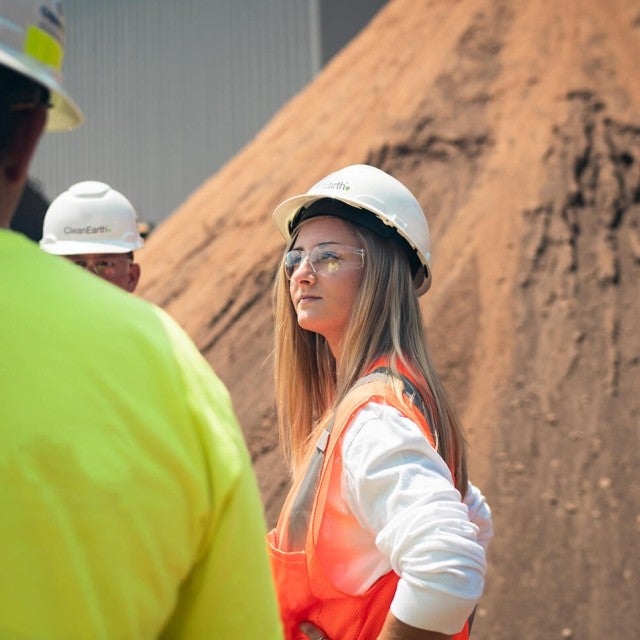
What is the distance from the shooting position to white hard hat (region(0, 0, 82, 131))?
4.38ft

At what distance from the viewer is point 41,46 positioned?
1.38m

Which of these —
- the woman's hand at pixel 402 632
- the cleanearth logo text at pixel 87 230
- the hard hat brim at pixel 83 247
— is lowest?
the woman's hand at pixel 402 632

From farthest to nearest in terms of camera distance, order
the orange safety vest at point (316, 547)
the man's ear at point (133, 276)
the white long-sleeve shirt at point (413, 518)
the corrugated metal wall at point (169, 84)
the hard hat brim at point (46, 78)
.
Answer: the corrugated metal wall at point (169, 84) → the man's ear at point (133, 276) → the orange safety vest at point (316, 547) → the white long-sleeve shirt at point (413, 518) → the hard hat brim at point (46, 78)

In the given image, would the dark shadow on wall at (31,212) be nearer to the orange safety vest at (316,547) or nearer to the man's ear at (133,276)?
the man's ear at (133,276)

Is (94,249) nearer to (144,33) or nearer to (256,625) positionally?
(256,625)

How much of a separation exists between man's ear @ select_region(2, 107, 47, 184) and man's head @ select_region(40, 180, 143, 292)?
10.7 ft

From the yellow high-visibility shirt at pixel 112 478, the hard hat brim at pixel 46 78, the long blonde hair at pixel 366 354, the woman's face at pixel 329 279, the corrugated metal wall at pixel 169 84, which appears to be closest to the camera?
the yellow high-visibility shirt at pixel 112 478

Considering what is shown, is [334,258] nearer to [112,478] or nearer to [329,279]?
[329,279]

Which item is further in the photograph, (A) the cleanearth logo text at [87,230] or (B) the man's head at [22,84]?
(A) the cleanearth logo text at [87,230]

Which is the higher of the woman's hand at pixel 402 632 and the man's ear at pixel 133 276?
the man's ear at pixel 133 276

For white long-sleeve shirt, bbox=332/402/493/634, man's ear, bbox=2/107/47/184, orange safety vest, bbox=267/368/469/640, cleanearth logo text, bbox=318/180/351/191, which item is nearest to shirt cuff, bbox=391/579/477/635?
white long-sleeve shirt, bbox=332/402/493/634

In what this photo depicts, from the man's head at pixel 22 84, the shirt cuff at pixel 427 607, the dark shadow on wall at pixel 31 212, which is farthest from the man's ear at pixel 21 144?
the dark shadow on wall at pixel 31 212

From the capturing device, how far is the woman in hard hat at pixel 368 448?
230 cm

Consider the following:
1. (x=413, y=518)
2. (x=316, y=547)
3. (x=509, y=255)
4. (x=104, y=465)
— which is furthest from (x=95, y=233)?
(x=509, y=255)
